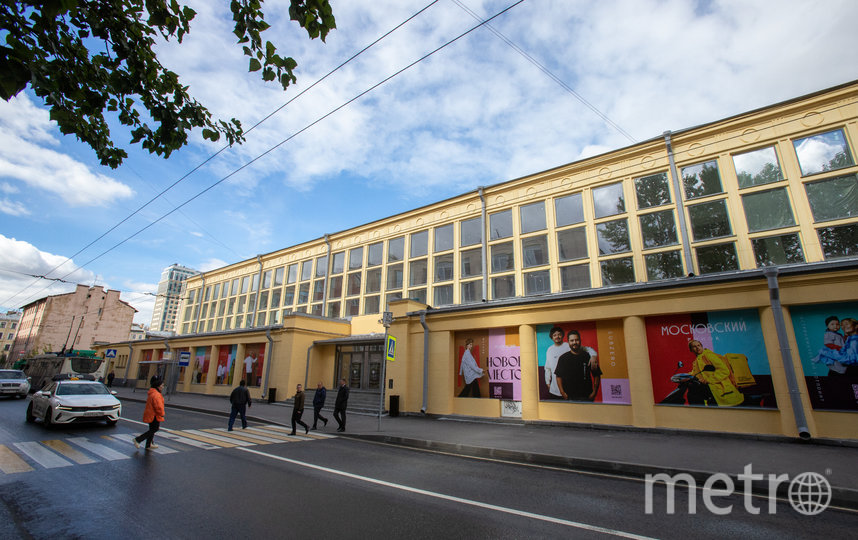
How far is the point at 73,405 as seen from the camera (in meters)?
10.6

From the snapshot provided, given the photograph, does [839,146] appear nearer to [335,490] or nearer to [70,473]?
[335,490]

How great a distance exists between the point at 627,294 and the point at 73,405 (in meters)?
17.5

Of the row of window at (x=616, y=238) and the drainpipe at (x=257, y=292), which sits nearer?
the row of window at (x=616, y=238)

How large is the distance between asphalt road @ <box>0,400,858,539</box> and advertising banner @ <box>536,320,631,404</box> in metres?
6.19

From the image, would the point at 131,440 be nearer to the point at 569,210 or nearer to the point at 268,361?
the point at 268,361

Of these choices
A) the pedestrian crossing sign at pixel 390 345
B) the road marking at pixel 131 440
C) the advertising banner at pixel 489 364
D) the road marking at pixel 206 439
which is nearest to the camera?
the road marking at pixel 131 440

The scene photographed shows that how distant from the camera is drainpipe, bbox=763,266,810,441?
31.6 ft

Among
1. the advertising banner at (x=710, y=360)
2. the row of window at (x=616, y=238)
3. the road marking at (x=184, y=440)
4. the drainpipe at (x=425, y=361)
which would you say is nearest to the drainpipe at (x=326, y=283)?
the row of window at (x=616, y=238)

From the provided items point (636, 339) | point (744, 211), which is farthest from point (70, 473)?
point (744, 211)

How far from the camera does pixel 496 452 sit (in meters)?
8.84

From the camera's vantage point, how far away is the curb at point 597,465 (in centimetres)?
572

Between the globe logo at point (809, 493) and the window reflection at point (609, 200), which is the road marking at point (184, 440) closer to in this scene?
the globe logo at point (809, 493)

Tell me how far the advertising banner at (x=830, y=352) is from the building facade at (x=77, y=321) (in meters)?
82.9

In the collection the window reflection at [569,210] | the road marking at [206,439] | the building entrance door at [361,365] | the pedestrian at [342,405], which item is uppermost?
the window reflection at [569,210]
